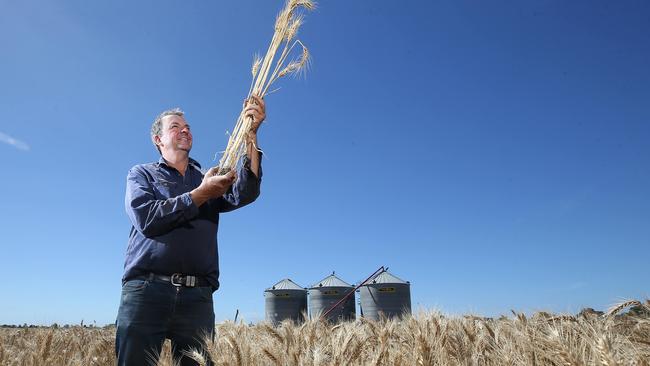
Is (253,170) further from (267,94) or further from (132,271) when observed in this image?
(132,271)

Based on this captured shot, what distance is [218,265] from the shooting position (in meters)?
2.80

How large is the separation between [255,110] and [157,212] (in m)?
0.89

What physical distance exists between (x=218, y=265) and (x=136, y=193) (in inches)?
26.7

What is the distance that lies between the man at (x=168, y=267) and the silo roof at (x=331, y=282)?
68.0 ft

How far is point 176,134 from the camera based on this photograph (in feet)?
9.84

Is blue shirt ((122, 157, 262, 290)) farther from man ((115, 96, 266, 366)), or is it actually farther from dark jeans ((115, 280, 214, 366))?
dark jeans ((115, 280, 214, 366))

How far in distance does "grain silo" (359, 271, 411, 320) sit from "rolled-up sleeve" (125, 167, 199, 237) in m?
19.7

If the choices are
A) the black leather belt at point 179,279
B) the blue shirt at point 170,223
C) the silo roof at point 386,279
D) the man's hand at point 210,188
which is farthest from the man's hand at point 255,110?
the silo roof at point 386,279

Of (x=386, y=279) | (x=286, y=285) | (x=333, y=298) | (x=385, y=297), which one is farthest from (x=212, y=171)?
(x=286, y=285)

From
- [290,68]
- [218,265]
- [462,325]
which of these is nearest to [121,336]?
[218,265]

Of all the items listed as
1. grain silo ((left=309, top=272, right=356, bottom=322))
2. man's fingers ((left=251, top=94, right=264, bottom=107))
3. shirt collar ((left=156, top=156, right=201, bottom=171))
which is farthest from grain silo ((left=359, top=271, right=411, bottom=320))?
man's fingers ((left=251, top=94, right=264, bottom=107))

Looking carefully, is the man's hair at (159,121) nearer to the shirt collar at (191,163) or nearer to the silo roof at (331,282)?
the shirt collar at (191,163)

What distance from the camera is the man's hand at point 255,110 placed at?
9.25 feet

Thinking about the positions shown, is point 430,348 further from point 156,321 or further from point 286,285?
Answer: point 286,285
